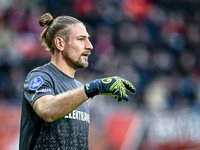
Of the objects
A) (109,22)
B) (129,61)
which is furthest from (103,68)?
(109,22)

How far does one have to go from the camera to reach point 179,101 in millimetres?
8141

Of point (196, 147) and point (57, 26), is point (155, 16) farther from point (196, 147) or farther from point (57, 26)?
point (57, 26)

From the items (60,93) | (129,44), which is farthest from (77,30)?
(129,44)

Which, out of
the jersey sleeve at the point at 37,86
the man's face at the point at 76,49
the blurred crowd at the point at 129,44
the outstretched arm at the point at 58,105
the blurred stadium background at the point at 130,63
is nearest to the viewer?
the outstretched arm at the point at 58,105

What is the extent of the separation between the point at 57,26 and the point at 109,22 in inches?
284

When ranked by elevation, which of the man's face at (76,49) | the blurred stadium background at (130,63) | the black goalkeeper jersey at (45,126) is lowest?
the black goalkeeper jersey at (45,126)

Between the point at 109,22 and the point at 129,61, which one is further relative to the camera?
the point at 109,22

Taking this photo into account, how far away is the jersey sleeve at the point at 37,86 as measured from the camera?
7.82ft

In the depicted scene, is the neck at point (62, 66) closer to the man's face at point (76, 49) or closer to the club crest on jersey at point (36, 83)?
the man's face at point (76, 49)

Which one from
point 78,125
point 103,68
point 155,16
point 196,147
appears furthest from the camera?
point 155,16

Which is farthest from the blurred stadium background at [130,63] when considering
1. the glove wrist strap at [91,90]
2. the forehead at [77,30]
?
the glove wrist strap at [91,90]

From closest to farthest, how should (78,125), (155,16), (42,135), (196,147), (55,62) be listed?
1. (42,135)
2. (78,125)
3. (55,62)
4. (196,147)
5. (155,16)

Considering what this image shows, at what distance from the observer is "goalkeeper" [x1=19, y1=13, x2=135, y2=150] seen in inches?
89.6

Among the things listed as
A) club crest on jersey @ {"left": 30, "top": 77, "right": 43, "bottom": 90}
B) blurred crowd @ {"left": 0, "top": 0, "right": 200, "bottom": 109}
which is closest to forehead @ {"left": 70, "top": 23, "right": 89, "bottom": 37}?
club crest on jersey @ {"left": 30, "top": 77, "right": 43, "bottom": 90}
